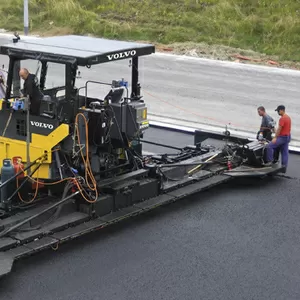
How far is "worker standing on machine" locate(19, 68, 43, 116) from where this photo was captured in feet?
30.0

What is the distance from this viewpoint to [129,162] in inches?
397

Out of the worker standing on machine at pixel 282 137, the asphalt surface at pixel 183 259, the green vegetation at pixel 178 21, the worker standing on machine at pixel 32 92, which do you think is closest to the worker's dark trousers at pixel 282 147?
the worker standing on machine at pixel 282 137

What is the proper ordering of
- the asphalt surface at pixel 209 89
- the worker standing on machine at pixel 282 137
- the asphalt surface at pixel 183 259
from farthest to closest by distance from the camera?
1. the asphalt surface at pixel 209 89
2. the worker standing on machine at pixel 282 137
3. the asphalt surface at pixel 183 259

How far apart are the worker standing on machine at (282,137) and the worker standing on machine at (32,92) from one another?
4547mm

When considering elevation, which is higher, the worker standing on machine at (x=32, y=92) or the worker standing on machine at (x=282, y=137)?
the worker standing on machine at (x=32, y=92)

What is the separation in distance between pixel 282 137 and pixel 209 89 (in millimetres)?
7392

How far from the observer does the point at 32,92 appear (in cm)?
920

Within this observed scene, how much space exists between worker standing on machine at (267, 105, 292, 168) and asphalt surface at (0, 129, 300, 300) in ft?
4.75

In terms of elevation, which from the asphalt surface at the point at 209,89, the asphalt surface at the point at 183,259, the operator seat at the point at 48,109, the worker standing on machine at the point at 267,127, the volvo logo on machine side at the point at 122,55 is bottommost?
the asphalt surface at the point at 183,259

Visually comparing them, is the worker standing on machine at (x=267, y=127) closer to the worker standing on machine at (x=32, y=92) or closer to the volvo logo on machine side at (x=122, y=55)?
the volvo logo on machine side at (x=122, y=55)

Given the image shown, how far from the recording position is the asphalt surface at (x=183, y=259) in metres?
7.48

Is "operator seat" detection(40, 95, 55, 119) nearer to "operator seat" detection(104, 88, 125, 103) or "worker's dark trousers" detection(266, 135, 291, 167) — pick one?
"operator seat" detection(104, 88, 125, 103)

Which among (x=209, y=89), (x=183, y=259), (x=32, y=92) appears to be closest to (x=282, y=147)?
(x=183, y=259)

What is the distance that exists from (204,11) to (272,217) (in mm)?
20692
